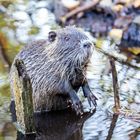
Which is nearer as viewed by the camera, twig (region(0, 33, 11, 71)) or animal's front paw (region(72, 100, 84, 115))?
animal's front paw (region(72, 100, 84, 115))

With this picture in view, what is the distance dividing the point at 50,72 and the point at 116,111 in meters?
0.74

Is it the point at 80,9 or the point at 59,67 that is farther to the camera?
the point at 80,9

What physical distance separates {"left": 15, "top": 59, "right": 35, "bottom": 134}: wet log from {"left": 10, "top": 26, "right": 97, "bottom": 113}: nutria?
1.61ft

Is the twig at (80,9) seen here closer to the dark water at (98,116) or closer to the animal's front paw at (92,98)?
the dark water at (98,116)

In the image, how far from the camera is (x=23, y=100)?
5500 millimetres

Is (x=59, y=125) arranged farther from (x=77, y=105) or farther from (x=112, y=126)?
(x=112, y=126)

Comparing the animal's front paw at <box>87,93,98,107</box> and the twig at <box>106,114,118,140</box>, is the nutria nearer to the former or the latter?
the animal's front paw at <box>87,93,98,107</box>

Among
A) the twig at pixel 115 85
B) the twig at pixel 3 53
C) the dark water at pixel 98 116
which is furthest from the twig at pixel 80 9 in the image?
the twig at pixel 115 85

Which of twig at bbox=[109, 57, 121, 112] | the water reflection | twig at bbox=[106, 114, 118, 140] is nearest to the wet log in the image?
the water reflection

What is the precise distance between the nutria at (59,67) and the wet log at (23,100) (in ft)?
1.61

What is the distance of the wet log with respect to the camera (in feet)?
17.8

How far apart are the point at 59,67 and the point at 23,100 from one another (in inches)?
25.4

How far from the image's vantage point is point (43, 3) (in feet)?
36.6

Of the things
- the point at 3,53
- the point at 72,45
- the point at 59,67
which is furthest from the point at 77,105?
the point at 3,53
